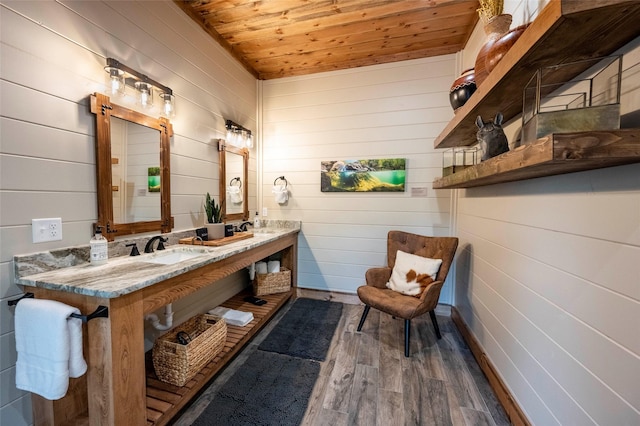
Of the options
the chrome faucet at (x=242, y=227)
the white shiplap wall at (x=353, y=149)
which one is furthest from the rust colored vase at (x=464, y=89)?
the chrome faucet at (x=242, y=227)

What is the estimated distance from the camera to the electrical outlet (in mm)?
1201

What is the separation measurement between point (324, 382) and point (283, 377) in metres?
0.29

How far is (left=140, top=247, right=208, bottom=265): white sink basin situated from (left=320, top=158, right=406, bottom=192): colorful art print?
1656 millimetres

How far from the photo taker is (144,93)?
1691mm

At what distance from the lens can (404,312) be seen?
1956 mm

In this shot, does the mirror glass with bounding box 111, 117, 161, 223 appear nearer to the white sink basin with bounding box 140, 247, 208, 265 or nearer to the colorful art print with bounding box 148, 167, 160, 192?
the colorful art print with bounding box 148, 167, 160, 192

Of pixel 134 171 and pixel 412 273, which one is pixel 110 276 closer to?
pixel 134 171

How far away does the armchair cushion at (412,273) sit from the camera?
225cm

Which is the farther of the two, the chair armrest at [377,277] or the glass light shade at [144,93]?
the chair armrest at [377,277]

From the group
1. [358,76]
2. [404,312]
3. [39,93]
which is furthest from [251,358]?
[358,76]

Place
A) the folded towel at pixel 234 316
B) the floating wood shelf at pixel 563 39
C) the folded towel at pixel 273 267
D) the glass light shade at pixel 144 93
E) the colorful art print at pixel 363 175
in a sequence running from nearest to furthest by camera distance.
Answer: the floating wood shelf at pixel 563 39 → the glass light shade at pixel 144 93 → the folded towel at pixel 234 316 → the colorful art print at pixel 363 175 → the folded towel at pixel 273 267

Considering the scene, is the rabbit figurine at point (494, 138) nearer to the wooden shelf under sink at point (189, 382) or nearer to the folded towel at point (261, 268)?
the wooden shelf under sink at point (189, 382)

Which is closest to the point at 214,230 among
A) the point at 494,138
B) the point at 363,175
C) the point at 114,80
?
the point at 114,80

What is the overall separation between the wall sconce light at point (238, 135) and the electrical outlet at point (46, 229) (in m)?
1.64
